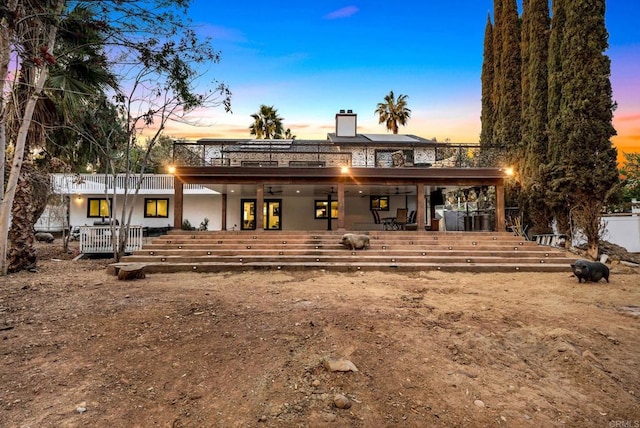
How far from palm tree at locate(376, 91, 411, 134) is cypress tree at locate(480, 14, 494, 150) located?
12604 mm

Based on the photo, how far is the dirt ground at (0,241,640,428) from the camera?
278 centimetres

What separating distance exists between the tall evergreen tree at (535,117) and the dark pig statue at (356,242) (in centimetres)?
1071

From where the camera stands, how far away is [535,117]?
1747 centimetres

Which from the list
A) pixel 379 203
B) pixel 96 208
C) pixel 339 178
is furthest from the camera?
pixel 96 208

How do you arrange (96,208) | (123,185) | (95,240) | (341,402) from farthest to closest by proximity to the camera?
(96,208)
(123,185)
(95,240)
(341,402)

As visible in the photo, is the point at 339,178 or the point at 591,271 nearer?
the point at 591,271

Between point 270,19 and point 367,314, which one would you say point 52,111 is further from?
point 367,314

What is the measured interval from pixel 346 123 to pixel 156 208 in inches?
592

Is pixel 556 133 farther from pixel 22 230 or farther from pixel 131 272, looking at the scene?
pixel 22 230

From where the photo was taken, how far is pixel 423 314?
5578mm

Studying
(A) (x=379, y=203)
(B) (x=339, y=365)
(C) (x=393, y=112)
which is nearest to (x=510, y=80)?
(A) (x=379, y=203)

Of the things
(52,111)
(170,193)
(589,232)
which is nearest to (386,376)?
(52,111)

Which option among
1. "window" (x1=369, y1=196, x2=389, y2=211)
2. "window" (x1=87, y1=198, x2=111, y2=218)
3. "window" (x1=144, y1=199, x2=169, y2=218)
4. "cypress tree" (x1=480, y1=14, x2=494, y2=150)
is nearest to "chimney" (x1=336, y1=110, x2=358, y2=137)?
"window" (x1=369, y1=196, x2=389, y2=211)

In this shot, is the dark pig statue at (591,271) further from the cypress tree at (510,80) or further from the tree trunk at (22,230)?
the tree trunk at (22,230)
